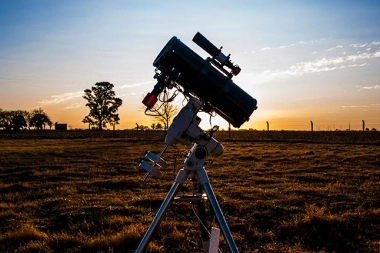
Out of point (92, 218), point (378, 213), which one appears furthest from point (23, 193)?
point (378, 213)

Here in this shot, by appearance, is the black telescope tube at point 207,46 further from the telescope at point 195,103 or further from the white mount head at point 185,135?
the white mount head at point 185,135

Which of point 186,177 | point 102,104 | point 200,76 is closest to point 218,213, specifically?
point 186,177

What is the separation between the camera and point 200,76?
4027 millimetres

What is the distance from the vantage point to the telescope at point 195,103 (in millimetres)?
3840

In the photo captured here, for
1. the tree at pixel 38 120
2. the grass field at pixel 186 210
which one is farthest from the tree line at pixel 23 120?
the grass field at pixel 186 210

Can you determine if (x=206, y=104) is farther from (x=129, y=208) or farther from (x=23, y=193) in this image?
(x=23, y=193)

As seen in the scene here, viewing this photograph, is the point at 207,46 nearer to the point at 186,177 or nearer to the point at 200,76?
the point at 200,76

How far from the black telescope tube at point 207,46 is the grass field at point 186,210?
1.00 metres

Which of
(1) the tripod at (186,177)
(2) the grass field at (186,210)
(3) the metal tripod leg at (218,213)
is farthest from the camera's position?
(2) the grass field at (186,210)

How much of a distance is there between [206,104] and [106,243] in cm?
348

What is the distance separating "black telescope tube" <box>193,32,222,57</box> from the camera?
4172mm

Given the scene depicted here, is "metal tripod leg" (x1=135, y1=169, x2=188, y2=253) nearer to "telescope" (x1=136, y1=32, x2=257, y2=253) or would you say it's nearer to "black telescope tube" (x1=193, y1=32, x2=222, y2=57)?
"telescope" (x1=136, y1=32, x2=257, y2=253)

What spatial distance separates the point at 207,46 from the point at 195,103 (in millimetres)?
609

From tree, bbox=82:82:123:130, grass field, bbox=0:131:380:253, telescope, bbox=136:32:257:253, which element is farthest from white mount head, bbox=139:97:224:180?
tree, bbox=82:82:123:130
